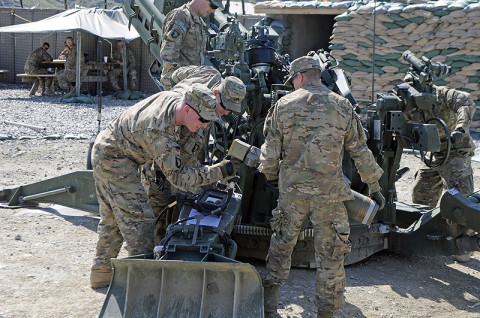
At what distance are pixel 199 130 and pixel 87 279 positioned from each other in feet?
5.21

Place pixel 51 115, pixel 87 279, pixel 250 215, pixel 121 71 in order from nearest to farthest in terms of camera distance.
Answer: pixel 87 279 → pixel 250 215 → pixel 51 115 → pixel 121 71

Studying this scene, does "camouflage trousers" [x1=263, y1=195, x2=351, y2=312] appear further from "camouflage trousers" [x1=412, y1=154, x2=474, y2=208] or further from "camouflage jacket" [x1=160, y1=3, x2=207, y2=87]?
"camouflage jacket" [x1=160, y1=3, x2=207, y2=87]

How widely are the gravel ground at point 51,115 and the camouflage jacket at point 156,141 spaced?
23.1ft

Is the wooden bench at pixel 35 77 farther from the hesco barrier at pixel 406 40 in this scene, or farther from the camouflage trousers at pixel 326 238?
the camouflage trousers at pixel 326 238

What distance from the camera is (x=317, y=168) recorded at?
4.61 meters

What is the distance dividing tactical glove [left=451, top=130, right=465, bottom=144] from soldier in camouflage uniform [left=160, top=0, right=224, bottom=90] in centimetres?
297

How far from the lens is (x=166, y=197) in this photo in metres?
5.86

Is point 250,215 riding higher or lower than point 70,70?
lower

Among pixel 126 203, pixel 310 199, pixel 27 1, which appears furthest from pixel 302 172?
pixel 27 1

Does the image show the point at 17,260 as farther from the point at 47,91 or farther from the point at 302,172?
the point at 47,91

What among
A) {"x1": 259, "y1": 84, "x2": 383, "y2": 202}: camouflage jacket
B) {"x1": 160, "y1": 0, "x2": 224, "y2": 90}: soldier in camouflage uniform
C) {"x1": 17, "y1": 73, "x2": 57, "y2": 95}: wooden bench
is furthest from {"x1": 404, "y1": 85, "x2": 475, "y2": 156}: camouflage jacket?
{"x1": 17, "y1": 73, "x2": 57, "y2": 95}: wooden bench

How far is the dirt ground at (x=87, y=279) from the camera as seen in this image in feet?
16.9

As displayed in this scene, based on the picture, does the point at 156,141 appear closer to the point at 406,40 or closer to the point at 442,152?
the point at 442,152

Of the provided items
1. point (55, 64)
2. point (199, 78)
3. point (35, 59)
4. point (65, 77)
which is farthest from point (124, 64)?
point (199, 78)
